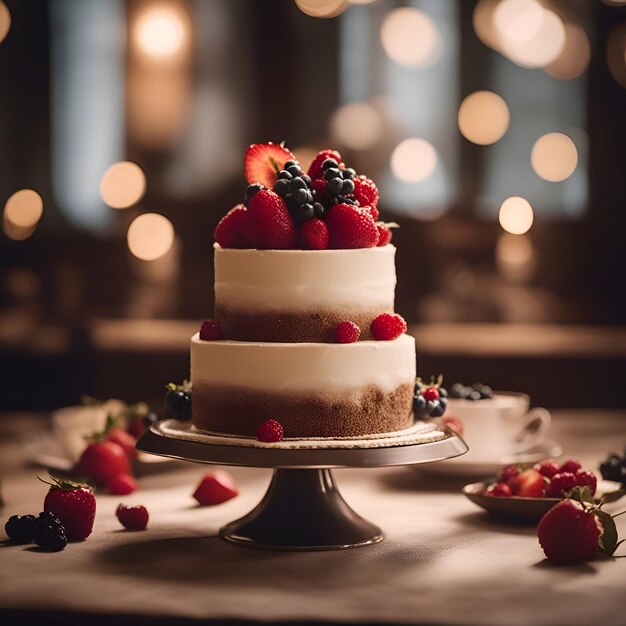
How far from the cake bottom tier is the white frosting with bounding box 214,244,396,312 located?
0.09 metres

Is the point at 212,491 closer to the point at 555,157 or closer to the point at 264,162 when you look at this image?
the point at 264,162

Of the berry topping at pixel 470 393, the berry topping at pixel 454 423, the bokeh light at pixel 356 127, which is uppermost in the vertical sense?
the bokeh light at pixel 356 127

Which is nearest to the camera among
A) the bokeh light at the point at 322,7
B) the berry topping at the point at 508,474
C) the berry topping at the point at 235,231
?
the berry topping at the point at 235,231

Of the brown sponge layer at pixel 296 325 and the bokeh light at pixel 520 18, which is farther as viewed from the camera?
the bokeh light at pixel 520 18

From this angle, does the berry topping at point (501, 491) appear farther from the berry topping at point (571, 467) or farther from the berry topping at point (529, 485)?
the berry topping at point (571, 467)

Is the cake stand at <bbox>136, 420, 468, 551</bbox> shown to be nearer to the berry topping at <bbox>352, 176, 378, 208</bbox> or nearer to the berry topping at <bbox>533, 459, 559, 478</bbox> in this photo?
the berry topping at <bbox>533, 459, 559, 478</bbox>

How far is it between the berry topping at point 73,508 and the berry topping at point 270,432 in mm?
384

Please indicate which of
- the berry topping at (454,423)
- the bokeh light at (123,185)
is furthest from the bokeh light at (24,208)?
the berry topping at (454,423)

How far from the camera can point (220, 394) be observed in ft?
7.72

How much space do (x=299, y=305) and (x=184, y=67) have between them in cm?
540

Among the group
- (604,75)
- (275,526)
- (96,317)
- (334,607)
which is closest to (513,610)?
(334,607)

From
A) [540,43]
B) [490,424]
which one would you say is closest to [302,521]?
[490,424]

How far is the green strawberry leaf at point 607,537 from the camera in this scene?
85.4 inches

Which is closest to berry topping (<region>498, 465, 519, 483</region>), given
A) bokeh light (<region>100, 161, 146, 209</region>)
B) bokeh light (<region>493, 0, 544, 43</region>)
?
bokeh light (<region>493, 0, 544, 43</region>)
